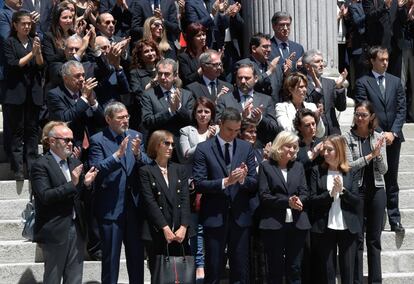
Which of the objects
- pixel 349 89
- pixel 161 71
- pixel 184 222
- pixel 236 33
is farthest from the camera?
pixel 349 89

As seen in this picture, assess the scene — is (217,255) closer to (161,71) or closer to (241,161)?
(241,161)

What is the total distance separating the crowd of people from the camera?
12.0 m

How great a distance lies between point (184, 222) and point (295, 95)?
221cm

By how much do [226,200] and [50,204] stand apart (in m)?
1.81

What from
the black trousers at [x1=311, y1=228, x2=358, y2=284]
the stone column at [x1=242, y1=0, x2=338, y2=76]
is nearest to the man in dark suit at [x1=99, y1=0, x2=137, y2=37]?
the stone column at [x1=242, y1=0, x2=338, y2=76]

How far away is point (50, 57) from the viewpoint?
1383cm

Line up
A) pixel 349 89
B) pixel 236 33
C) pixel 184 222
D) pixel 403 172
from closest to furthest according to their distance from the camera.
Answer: pixel 184 222
pixel 403 172
pixel 236 33
pixel 349 89

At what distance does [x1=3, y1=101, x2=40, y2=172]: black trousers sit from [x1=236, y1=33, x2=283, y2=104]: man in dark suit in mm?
2506

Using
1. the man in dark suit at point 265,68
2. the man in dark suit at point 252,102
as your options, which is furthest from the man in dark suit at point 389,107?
the man in dark suit at point 252,102

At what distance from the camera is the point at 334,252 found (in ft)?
41.8

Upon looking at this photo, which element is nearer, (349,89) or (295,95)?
(295,95)

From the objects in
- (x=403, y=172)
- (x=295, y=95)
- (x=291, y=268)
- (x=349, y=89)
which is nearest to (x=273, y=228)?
(x=291, y=268)

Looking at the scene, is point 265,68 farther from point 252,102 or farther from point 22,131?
point 22,131

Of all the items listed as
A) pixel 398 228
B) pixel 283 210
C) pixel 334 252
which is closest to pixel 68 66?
pixel 283 210
